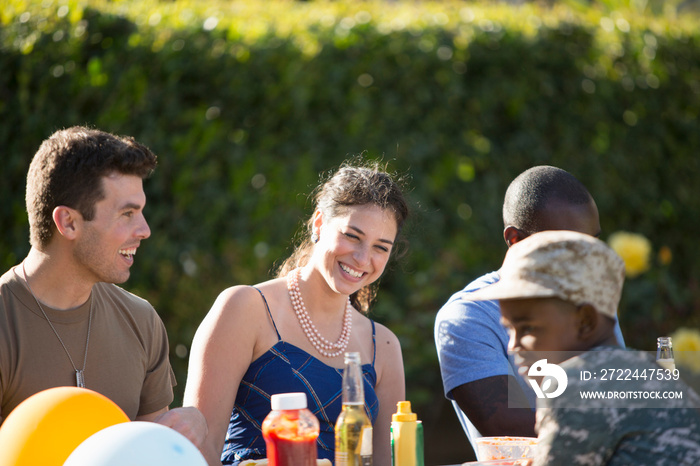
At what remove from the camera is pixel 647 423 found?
→ 1709 mm

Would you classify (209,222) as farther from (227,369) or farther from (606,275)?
(606,275)

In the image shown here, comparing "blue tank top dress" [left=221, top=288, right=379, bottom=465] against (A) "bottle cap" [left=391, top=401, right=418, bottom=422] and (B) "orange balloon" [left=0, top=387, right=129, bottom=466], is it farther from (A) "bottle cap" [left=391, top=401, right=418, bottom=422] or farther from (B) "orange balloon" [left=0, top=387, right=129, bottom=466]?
(B) "orange balloon" [left=0, top=387, right=129, bottom=466]

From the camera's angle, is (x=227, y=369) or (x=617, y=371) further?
(x=227, y=369)

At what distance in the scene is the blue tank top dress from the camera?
291cm

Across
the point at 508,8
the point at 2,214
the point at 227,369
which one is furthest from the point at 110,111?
the point at 508,8

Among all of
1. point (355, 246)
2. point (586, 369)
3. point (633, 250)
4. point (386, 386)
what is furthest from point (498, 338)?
point (633, 250)

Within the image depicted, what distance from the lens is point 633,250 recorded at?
16.8ft

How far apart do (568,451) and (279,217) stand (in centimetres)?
333

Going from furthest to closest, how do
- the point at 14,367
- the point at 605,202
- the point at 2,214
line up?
the point at 605,202 → the point at 2,214 → the point at 14,367

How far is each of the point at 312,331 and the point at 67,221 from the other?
1.05 metres

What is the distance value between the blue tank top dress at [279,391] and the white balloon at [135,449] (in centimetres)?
110

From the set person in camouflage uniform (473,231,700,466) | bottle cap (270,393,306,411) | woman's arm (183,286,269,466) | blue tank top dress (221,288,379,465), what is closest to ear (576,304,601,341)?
person in camouflage uniform (473,231,700,466)

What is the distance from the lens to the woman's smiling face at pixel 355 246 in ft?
9.91

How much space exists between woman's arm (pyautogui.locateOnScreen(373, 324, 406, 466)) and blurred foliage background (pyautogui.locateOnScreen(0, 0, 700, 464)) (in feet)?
5.29
